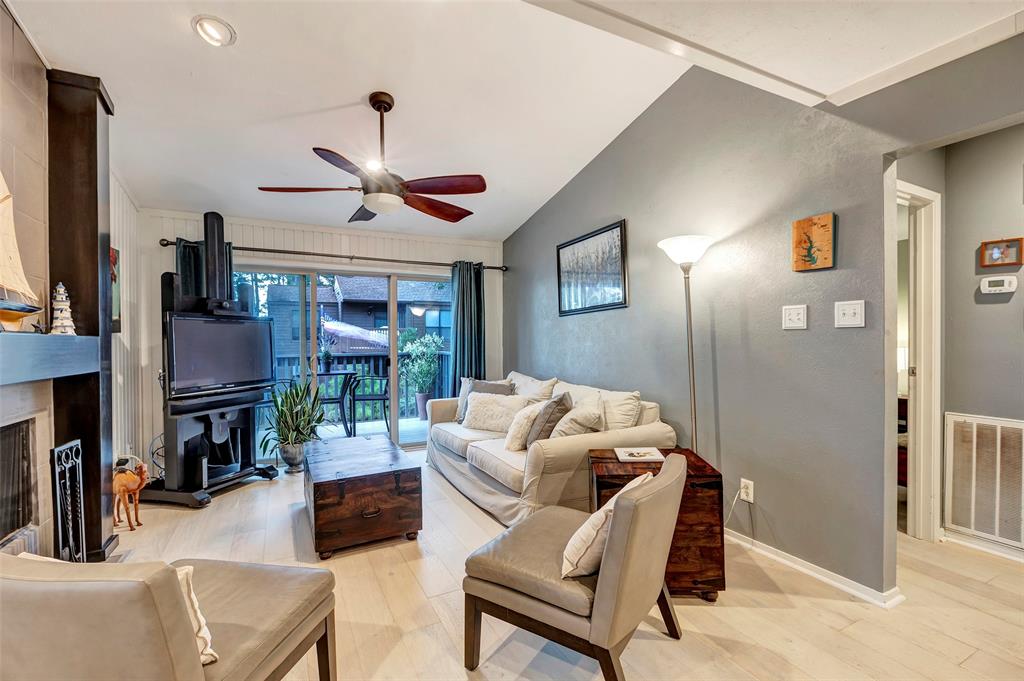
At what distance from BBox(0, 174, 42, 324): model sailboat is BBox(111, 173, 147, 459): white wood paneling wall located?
1690 millimetres

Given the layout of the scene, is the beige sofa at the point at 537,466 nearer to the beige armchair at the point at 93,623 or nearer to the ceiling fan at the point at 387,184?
the ceiling fan at the point at 387,184

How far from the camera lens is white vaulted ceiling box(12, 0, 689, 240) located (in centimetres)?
214

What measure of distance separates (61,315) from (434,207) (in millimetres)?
1858

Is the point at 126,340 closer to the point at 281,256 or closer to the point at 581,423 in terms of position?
the point at 281,256

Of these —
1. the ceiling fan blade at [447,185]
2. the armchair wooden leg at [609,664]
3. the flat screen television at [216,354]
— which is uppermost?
the ceiling fan blade at [447,185]

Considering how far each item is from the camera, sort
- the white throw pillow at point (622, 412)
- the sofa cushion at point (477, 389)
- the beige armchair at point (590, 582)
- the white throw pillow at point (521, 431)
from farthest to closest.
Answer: the sofa cushion at point (477, 389), the white throw pillow at point (521, 431), the white throw pillow at point (622, 412), the beige armchair at point (590, 582)

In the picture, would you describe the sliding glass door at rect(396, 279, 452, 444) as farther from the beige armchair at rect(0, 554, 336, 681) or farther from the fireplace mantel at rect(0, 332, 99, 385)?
the beige armchair at rect(0, 554, 336, 681)

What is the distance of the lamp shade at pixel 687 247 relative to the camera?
2.56 m

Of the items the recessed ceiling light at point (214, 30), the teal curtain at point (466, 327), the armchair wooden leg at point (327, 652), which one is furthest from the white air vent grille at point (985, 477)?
the recessed ceiling light at point (214, 30)

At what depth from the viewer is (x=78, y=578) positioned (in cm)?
Result: 80

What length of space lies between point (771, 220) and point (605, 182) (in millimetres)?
1512

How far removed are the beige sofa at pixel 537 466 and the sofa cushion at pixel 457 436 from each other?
0.04 feet

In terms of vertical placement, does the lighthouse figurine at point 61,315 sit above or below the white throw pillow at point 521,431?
above

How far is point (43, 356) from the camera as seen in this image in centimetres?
168
